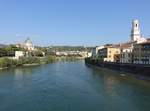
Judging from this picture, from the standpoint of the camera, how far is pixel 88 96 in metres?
23.8

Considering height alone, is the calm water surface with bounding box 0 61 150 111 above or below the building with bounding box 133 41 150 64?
below

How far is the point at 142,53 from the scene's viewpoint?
46281 millimetres

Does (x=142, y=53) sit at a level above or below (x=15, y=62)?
above

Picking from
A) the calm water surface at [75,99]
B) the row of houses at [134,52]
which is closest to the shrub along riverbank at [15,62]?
the row of houses at [134,52]

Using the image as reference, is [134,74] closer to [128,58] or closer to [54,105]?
[128,58]

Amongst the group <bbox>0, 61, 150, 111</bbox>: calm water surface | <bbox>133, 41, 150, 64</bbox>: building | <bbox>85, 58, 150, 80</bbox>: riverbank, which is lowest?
<bbox>0, 61, 150, 111</bbox>: calm water surface

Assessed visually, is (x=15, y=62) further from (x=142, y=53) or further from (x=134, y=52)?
(x=142, y=53)

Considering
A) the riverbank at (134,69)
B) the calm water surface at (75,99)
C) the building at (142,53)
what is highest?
the building at (142,53)

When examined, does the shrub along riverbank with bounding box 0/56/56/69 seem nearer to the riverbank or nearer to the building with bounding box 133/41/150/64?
the riverbank

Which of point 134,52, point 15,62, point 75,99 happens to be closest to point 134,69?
point 134,52

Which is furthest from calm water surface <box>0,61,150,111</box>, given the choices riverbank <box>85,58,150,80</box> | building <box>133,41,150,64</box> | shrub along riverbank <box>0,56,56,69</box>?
shrub along riverbank <box>0,56,56,69</box>

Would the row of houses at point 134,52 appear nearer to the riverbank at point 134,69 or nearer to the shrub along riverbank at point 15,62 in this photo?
the riverbank at point 134,69

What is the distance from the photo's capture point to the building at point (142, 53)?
44.3 meters

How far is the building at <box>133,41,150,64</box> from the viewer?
44.3m
